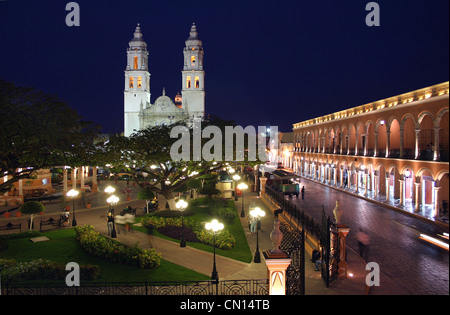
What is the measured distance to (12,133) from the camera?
472 inches

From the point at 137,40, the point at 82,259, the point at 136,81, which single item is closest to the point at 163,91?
the point at 136,81

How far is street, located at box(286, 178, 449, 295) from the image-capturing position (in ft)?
18.0

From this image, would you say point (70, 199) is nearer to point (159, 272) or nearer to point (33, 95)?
point (33, 95)

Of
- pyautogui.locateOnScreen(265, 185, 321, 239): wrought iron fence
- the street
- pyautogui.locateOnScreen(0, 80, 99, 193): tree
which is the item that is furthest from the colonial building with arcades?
pyautogui.locateOnScreen(0, 80, 99, 193): tree

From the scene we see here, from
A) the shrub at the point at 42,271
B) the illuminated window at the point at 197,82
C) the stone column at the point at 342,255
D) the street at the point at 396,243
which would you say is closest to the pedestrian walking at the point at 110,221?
the shrub at the point at 42,271

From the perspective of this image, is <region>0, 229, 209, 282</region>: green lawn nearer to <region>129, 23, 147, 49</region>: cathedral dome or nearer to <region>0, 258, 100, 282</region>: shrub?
<region>0, 258, 100, 282</region>: shrub

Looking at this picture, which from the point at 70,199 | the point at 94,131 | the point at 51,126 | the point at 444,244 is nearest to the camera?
the point at 444,244

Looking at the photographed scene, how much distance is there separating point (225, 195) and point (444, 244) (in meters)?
24.7

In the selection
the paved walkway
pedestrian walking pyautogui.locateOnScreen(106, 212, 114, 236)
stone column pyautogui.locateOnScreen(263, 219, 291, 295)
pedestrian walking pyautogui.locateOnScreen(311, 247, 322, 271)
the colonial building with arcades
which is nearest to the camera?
stone column pyautogui.locateOnScreen(263, 219, 291, 295)

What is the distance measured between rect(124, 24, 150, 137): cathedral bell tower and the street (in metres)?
49.5
